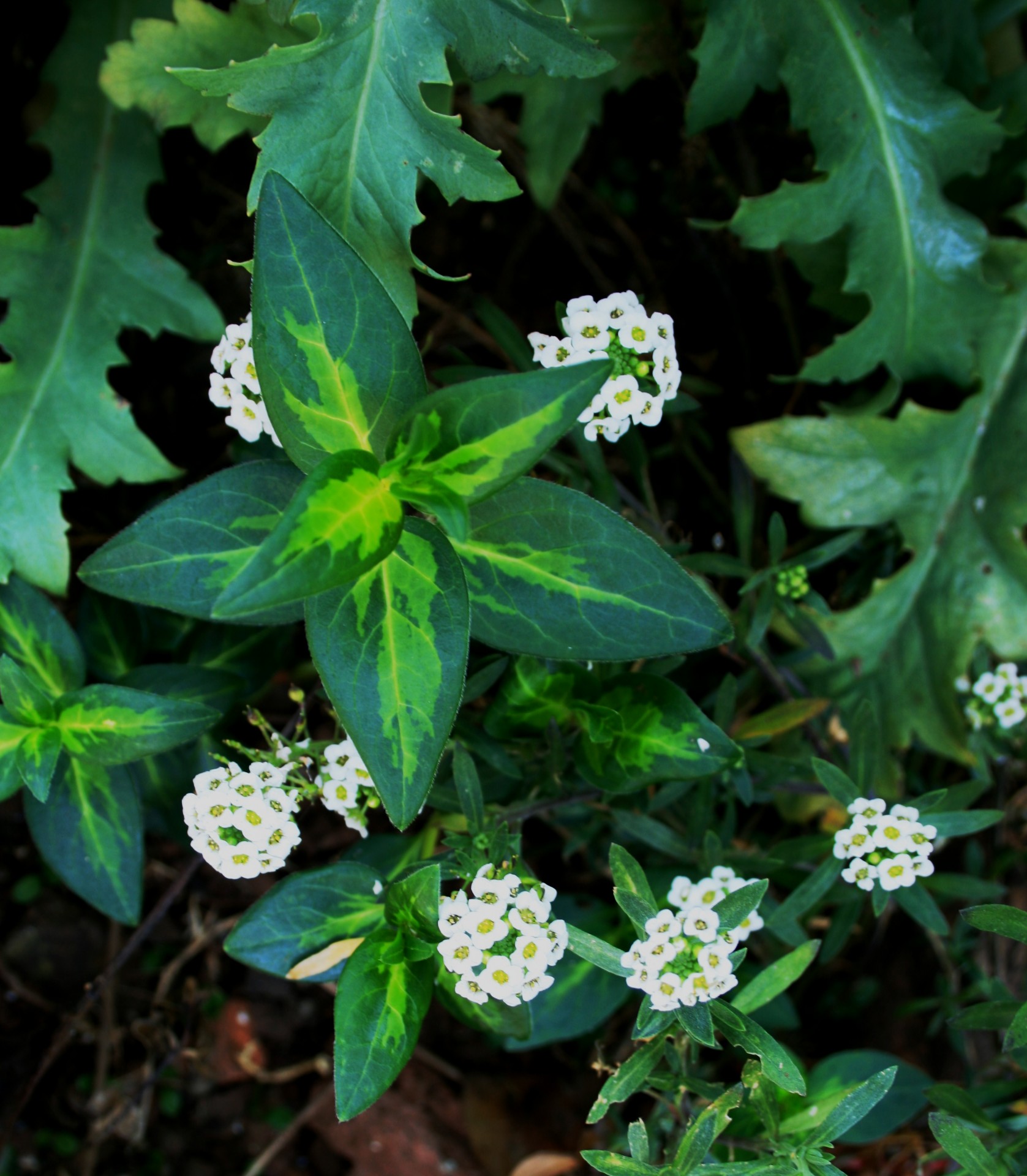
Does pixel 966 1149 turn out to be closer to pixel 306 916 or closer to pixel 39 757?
pixel 306 916

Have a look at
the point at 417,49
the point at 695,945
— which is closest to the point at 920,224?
the point at 417,49

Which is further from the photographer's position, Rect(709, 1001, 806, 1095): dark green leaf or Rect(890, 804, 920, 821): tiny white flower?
Rect(890, 804, 920, 821): tiny white flower

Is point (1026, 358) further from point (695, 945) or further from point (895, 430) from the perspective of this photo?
point (695, 945)

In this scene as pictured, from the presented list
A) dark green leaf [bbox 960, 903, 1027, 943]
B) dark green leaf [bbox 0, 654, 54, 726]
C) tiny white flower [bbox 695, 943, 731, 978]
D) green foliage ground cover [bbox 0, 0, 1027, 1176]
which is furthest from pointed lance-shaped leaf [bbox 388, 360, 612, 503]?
dark green leaf [bbox 960, 903, 1027, 943]

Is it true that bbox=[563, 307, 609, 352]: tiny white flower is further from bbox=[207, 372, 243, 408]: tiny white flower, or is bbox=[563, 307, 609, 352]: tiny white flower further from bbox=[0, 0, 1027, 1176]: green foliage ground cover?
bbox=[207, 372, 243, 408]: tiny white flower

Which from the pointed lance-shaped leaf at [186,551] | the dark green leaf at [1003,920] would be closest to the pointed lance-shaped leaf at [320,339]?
the pointed lance-shaped leaf at [186,551]

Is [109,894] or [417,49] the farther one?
[109,894]

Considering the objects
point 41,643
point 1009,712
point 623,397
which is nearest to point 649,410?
point 623,397
